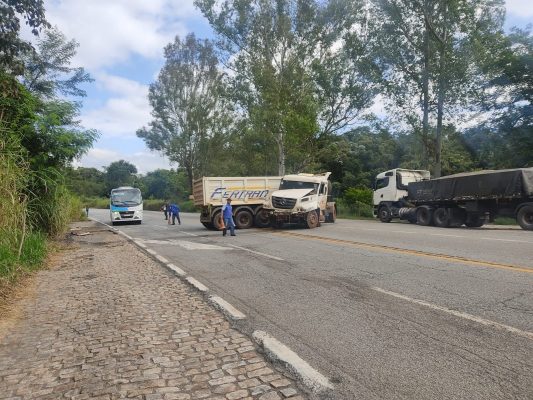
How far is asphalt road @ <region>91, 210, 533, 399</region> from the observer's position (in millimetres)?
3152

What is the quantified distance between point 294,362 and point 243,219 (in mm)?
15563

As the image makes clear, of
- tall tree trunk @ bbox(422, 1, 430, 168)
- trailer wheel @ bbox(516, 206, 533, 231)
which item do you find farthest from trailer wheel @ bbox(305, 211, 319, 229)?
tall tree trunk @ bbox(422, 1, 430, 168)

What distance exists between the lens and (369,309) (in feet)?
16.5

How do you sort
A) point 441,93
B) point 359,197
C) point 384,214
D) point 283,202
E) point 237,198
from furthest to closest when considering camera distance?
1. point 359,197
2. point 441,93
3. point 384,214
4. point 237,198
5. point 283,202

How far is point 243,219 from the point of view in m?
19.0

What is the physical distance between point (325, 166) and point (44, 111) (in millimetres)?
35111

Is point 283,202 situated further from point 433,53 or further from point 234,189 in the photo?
point 433,53

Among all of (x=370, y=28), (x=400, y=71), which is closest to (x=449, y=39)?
(x=400, y=71)

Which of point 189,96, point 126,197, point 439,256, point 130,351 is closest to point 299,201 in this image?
point 439,256

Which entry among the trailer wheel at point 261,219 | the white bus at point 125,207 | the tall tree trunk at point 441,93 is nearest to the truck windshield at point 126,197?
the white bus at point 125,207

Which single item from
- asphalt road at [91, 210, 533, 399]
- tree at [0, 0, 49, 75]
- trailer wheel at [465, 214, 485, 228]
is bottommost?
asphalt road at [91, 210, 533, 399]

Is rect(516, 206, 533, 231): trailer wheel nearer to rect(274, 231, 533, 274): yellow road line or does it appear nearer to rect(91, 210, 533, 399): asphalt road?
rect(91, 210, 533, 399): asphalt road

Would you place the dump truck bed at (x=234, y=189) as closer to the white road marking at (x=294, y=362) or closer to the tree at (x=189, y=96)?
the white road marking at (x=294, y=362)

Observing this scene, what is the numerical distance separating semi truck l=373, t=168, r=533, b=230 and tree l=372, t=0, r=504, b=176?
4.23 m
